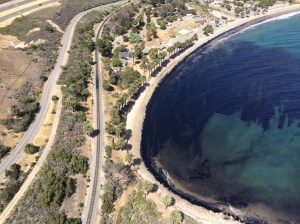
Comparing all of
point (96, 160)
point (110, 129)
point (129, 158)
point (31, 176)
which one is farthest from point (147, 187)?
point (31, 176)

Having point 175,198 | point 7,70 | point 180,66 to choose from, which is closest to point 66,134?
point 175,198

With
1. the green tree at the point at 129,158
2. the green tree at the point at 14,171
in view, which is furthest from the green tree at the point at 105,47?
the green tree at the point at 14,171

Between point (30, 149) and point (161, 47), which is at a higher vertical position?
point (161, 47)

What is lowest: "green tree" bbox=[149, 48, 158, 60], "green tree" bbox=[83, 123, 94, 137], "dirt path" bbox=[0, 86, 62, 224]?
"dirt path" bbox=[0, 86, 62, 224]

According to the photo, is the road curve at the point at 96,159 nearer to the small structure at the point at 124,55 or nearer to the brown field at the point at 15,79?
the small structure at the point at 124,55

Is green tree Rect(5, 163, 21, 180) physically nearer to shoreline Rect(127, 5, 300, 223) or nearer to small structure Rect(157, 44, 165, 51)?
shoreline Rect(127, 5, 300, 223)

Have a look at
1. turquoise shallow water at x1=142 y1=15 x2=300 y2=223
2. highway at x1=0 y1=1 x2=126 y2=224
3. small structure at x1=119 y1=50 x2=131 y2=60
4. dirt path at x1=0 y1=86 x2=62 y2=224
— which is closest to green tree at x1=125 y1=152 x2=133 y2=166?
turquoise shallow water at x1=142 y1=15 x2=300 y2=223

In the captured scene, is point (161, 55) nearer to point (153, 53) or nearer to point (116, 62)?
point (153, 53)

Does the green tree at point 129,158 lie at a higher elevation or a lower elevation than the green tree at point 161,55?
lower

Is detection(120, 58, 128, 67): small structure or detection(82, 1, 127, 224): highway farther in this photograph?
detection(120, 58, 128, 67): small structure
